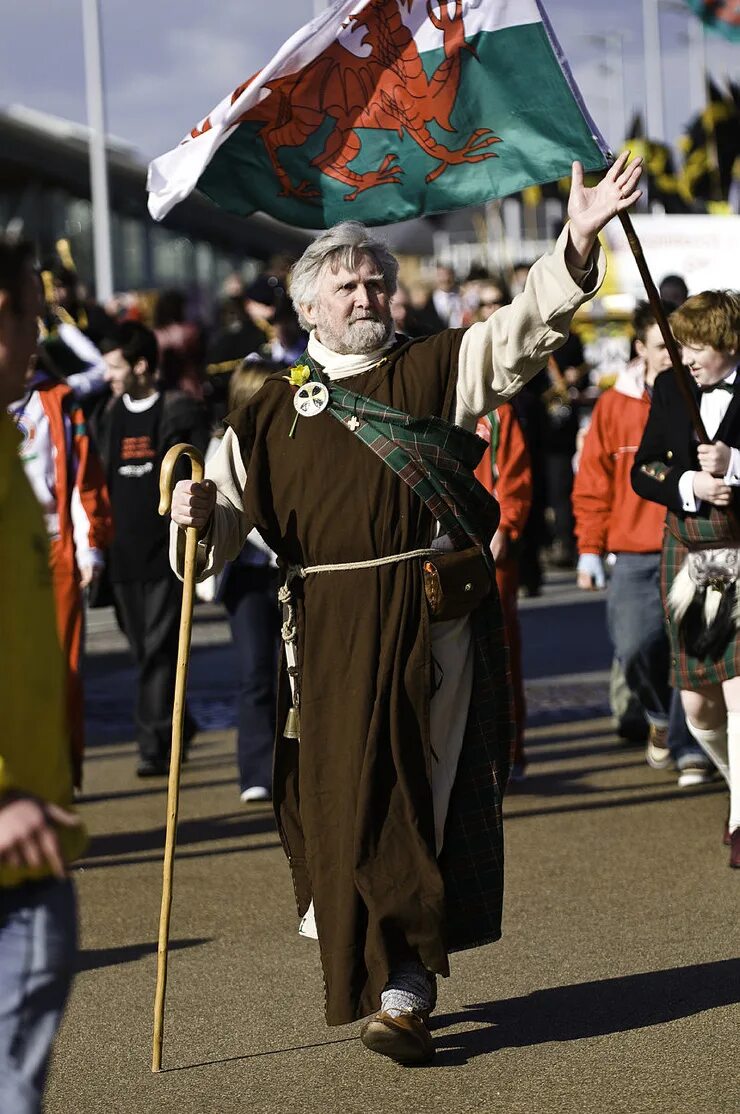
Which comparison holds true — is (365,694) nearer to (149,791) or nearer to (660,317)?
(660,317)

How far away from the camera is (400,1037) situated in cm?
505

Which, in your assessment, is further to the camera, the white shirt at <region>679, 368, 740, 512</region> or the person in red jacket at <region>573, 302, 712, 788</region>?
the person in red jacket at <region>573, 302, 712, 788</region>

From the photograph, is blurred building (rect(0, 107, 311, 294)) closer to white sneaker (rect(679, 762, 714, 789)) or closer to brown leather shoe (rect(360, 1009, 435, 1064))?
white sneaker (rect(679, 762, 714, 789))

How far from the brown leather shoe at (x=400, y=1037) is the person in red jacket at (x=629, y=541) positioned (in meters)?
4.04

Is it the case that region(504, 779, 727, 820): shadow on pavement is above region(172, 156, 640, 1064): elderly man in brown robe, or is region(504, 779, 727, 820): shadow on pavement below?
below

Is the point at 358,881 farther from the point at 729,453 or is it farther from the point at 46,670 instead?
the point at 729,453

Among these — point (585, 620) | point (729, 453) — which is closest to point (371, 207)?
point (729, 453)

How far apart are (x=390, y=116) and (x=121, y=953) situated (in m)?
2.81

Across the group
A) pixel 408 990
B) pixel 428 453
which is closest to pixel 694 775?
pixel 408 990

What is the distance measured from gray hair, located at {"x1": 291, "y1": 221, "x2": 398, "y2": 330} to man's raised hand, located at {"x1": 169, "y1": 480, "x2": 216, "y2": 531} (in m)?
0.61

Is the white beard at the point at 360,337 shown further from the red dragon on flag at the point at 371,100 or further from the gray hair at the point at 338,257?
the red dragon on flag at the point at 371,100

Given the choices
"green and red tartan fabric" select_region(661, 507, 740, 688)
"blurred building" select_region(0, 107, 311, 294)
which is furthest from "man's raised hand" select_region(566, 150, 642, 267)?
"blurred building" select_region(0, 107, 311, 294)

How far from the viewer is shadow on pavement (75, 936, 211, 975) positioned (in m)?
6.29

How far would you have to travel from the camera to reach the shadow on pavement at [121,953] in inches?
248
